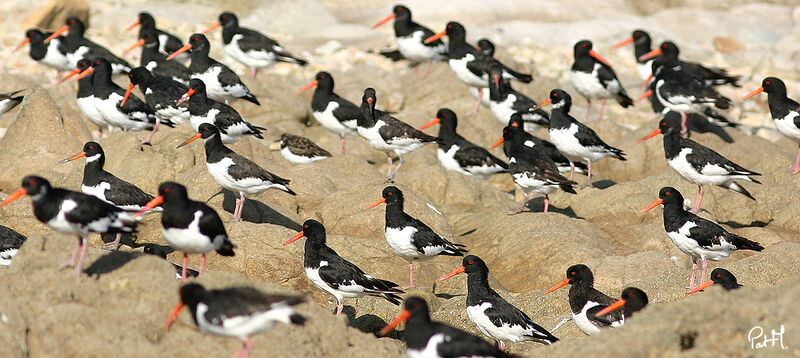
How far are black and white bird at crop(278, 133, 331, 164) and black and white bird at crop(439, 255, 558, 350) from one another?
623 cm

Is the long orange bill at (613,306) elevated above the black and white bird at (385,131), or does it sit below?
above

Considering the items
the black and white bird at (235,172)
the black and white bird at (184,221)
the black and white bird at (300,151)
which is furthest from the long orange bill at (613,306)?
the black and white bird at (300,151)

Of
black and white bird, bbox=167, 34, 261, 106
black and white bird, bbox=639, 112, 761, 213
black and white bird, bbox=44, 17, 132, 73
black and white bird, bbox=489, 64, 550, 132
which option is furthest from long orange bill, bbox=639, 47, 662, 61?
black and white bird, bbox=44, 17, 132, 73

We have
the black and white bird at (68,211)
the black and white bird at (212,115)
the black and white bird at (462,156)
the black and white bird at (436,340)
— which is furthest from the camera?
the black and white bird at (462,156)

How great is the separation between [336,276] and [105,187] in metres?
3.01

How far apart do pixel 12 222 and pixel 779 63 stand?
2199cm

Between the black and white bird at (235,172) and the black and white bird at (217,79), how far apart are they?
4.89m

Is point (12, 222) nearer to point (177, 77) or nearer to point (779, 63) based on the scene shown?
point (177, 77)

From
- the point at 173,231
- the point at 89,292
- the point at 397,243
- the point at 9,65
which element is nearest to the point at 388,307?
the point at 397,243

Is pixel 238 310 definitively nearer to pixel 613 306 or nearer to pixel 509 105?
pixel 613 306

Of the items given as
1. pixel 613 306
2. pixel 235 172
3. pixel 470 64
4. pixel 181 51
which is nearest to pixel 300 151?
pixel 235 172

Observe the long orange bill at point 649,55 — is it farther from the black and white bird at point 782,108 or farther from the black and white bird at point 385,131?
the black and white bird at point 385,131

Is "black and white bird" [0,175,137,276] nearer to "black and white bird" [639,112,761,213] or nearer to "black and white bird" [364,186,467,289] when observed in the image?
"black and white bird" [364,186,467,289]

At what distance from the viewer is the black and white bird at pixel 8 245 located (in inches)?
395
